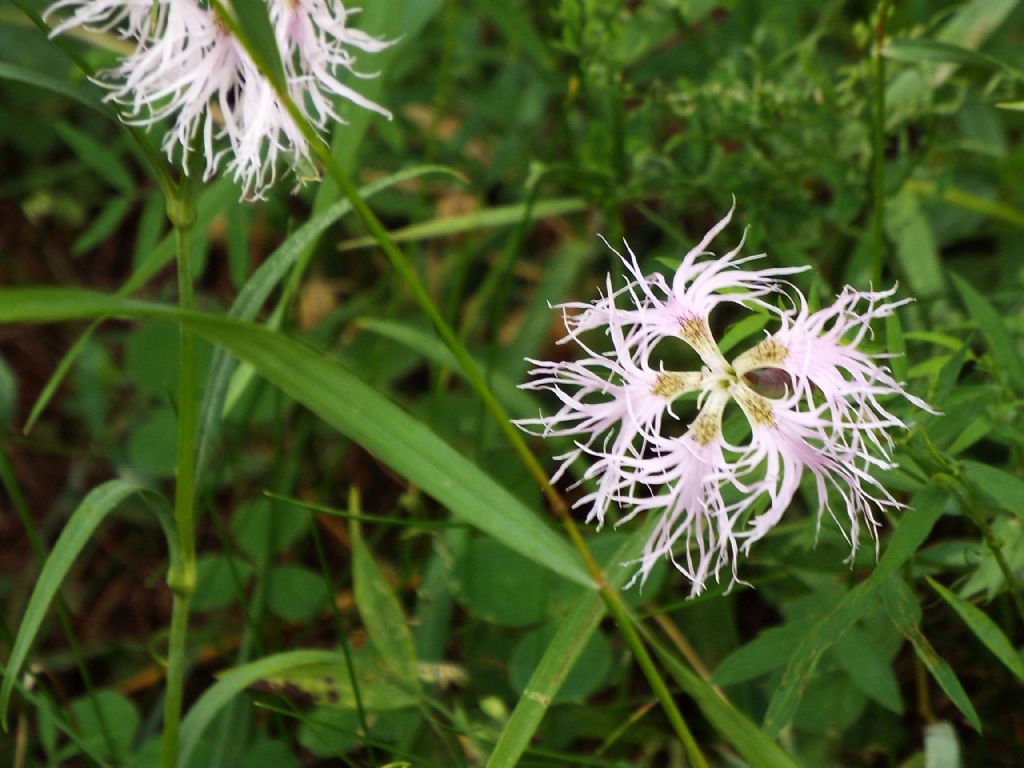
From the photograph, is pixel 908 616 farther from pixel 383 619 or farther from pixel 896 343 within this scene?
pixel 383 619

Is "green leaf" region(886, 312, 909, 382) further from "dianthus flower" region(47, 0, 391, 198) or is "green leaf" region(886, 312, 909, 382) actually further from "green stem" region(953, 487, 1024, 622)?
"dianthus flower" region(47, 0, 391, 198)

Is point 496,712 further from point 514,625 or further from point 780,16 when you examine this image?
point 780,16

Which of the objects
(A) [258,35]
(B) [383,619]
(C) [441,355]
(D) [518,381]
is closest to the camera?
(A) [258,35]

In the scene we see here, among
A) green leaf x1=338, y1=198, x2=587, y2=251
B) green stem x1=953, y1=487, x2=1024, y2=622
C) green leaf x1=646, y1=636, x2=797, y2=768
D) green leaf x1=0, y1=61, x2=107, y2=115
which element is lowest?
green leaf x1=646, y1=636, x2=797, y2=768

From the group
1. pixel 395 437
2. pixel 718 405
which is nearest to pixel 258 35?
pixel 395 437

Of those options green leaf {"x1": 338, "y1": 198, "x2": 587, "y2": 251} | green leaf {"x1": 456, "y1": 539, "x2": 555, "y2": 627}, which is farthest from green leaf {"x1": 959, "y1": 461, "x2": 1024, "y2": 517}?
green leaf {"x1": 338, "y1": 198, "x2": 587, "y2": 251}

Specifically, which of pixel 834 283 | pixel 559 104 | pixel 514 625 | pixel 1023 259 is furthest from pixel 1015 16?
pixel 514 625
